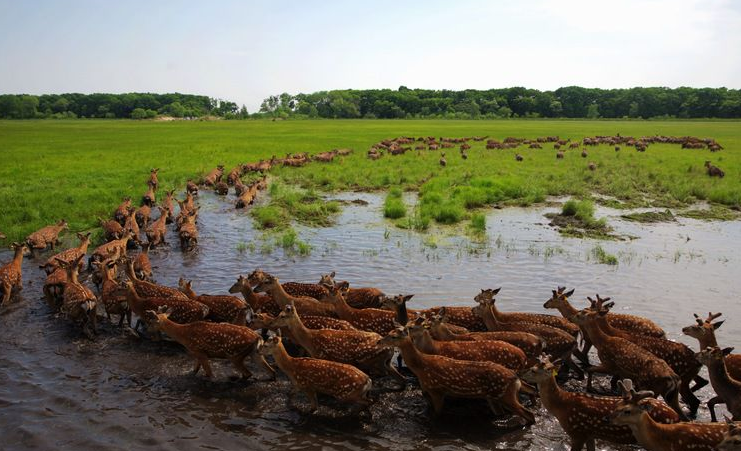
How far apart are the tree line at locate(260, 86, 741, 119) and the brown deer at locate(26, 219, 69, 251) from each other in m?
136

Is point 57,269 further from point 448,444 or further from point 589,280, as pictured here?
point 589,280

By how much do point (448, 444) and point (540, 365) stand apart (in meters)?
1.57

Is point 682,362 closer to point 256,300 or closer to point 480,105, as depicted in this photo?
point 256,300

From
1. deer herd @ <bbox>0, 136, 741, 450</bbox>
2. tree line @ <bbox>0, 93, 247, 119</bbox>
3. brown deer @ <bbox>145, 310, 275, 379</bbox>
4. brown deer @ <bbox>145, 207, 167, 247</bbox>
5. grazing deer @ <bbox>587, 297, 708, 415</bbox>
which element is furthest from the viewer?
tree line @ <bbox>0, 93, 247, 119</bbox>

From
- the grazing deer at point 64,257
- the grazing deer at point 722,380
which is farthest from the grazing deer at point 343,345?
the grazing deer at point 64,257

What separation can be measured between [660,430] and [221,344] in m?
6.18

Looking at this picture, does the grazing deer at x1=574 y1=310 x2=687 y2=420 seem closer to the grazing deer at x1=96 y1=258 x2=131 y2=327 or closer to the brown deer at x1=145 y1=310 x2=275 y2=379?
the brown deer at x1=145 y1=310 x2=275 y2=379

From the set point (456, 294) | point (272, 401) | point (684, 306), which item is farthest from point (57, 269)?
point (684, 306)

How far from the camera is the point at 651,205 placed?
23422 mm

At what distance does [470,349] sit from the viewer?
8.26 meters

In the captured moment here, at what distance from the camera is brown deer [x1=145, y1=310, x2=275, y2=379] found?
866 centimetres

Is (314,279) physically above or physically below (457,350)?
below

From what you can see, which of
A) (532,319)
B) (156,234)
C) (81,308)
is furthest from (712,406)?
(156,234)

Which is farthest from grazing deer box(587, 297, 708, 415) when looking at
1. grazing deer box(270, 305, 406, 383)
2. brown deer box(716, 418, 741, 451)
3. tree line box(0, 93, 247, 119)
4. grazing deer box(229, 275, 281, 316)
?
tree line box(0, 93, 247, 119)
